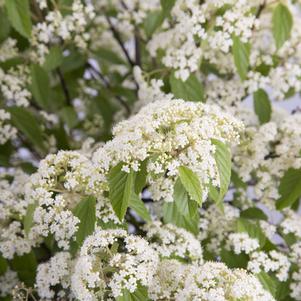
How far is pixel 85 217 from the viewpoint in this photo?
109cm

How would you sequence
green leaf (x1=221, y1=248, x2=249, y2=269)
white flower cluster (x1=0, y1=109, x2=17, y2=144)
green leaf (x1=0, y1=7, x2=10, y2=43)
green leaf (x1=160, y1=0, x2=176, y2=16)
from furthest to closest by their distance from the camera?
1. green leaf (x1=0, y1=7, x2=10, y2=43)
2. white flower cluster (x1=0, y1=109, x2=17, y2=144)
3. green leaf (x1=160, y1=0, x2=176, y2=16)
4. green leaf (x1=221, y1=248, x2=249, y2=269)

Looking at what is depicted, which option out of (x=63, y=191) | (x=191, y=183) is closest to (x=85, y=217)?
(x=63, y=191)

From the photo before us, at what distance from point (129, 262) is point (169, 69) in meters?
0.62

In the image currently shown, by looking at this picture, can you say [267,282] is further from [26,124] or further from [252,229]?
[26,124]

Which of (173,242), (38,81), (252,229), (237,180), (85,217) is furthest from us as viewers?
(38,81)

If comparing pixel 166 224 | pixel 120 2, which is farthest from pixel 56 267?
pixel 120 2

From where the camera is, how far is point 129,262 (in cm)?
100

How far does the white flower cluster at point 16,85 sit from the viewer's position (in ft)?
5.11

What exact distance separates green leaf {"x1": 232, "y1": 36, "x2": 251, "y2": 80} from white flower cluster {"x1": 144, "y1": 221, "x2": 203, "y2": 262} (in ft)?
1.22

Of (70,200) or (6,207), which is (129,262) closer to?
(70,200)

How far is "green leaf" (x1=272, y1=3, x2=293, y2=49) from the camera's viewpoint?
59.0 inches

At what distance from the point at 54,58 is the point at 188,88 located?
12.8 inches

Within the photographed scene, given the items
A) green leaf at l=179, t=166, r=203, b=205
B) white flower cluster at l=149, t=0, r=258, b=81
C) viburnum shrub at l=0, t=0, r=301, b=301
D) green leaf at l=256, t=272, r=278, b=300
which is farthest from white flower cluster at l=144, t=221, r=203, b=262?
white flower cluster at l=149, t=0, r=258, b=81

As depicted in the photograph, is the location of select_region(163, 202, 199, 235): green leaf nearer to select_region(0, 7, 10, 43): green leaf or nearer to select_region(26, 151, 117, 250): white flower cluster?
select_region(26, 151, 117, 250): white flower cluster
